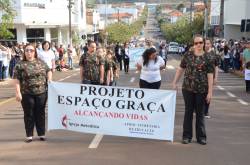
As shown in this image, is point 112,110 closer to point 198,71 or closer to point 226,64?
point 198,71

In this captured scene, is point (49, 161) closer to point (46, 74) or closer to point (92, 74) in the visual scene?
point (46, 74)

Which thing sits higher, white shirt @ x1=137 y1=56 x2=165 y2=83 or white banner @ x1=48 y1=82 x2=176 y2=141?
white shirt @ x1=137 y1=56 x2=165 y2=83

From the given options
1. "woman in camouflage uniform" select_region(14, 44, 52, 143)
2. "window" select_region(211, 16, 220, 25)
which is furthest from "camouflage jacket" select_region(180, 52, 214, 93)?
"window" select_region(211, 16, 220, 25)

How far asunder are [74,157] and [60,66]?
24753 mm

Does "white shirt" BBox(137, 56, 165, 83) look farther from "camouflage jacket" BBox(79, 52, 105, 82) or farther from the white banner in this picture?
the white banner

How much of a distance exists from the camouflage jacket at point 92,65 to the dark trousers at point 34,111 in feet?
7.42

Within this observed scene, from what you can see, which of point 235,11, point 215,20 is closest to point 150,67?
point 235,11

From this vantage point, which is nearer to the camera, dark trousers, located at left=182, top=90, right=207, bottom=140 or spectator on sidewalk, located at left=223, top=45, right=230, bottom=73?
dark trousers, located at left=182, top=90, right=207, bottom=140

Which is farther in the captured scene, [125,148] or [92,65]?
[92,65]

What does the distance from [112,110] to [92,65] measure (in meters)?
2.33

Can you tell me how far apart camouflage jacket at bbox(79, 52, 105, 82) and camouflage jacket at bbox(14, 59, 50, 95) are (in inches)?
92.2

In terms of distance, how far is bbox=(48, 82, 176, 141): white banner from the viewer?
8.60 meters

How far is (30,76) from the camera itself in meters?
8.57

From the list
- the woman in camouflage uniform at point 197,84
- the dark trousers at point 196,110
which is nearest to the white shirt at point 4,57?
the woman in camouflage uniform at point 197,84
